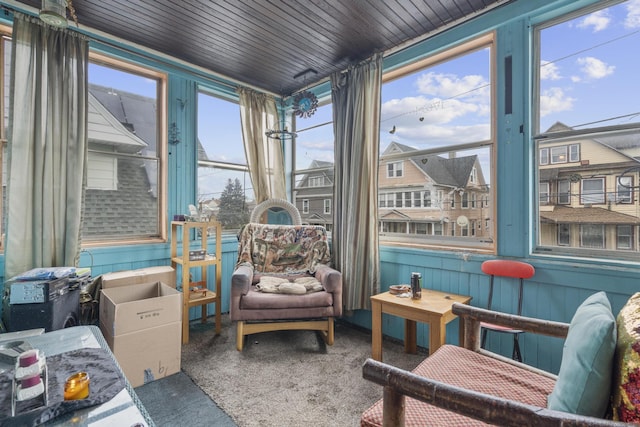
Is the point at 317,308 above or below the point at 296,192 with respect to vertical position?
below

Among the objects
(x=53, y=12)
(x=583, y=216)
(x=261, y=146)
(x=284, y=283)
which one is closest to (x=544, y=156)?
(x=583, y=216)

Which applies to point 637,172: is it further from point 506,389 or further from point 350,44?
point 350,44

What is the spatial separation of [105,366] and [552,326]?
1.72 m

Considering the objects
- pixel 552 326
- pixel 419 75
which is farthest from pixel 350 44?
pixel 552 326

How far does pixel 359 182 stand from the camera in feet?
9.06

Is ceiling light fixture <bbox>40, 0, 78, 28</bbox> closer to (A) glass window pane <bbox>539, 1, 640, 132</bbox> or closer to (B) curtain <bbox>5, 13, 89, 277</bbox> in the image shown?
(B) curtain <bbox>5, 13, 89, 277</bbox>

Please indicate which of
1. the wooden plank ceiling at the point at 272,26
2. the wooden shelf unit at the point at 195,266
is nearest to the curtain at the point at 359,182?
the wooden plank ceiling at the point at 272,26

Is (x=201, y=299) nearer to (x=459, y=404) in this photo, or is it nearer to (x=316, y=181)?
(x=316, y=181)

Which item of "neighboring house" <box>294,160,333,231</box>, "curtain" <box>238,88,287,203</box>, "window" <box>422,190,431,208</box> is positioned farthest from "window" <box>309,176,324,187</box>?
"window" <box>422,190,431,208</box>

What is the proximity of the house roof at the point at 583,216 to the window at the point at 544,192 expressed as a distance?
0.05 metres

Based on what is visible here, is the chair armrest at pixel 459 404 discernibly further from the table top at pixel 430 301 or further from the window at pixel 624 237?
the window at pixel 624 237

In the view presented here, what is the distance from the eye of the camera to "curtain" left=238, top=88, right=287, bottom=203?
337 cm

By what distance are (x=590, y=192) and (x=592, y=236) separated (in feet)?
0.89

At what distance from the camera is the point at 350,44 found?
2611 mm
